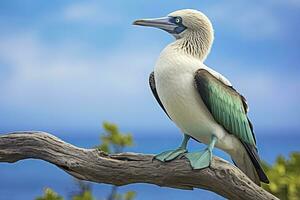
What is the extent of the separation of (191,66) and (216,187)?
0.32m

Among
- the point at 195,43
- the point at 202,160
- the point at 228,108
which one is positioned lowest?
the point at 202,160

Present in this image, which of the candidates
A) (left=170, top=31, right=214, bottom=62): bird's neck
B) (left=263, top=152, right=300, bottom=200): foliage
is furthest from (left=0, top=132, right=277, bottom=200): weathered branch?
(left=263, top=152, right=300, bottom=200): foliage

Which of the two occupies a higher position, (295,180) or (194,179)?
(295,180)

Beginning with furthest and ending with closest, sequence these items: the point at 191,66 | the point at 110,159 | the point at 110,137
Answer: the point at 110,137
the point at 110,159
the point at 191,66

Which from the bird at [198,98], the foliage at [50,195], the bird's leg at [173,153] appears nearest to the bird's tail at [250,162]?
the bird at [198,98]

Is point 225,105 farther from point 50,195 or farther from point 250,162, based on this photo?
point 50,195

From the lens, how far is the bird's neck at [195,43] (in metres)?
1.67

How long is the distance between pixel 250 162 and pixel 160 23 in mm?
430

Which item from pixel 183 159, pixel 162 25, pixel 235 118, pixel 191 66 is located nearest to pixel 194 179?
pixel 183 159

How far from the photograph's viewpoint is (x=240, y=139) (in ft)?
5.51

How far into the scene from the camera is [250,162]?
5.63 feet

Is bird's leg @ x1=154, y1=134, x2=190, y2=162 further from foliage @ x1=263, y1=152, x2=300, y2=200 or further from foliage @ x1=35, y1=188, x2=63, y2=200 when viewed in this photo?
foliage @ x1=263, y1=152, x2=300, y2=200

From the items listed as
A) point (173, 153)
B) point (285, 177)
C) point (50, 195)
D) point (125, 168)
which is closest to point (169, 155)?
point (173, 153)

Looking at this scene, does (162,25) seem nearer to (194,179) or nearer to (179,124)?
(179,124)
